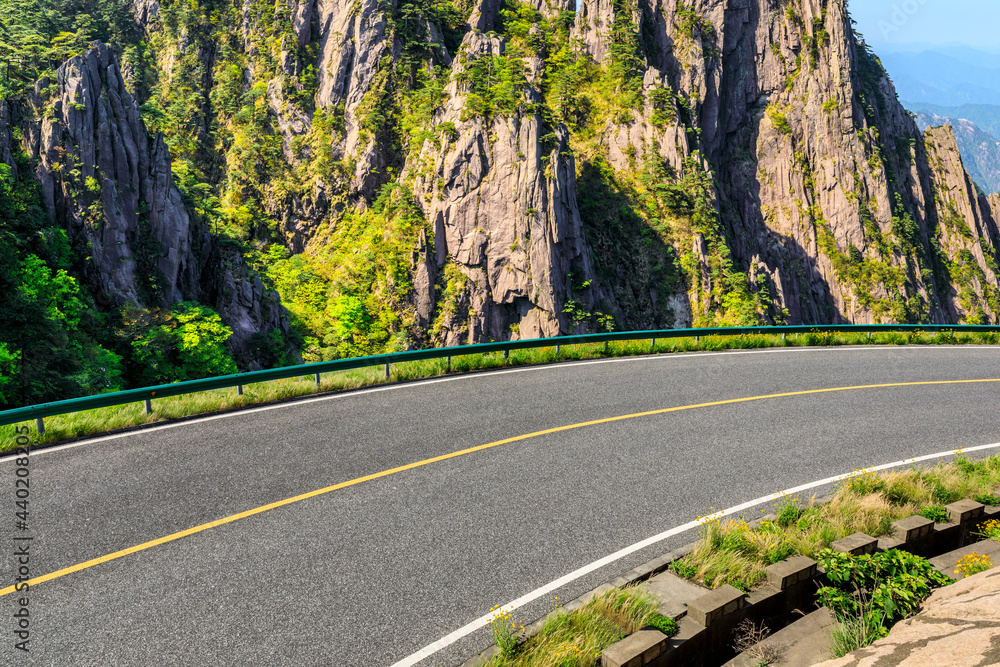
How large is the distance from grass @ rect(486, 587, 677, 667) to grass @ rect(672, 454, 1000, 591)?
1.01m

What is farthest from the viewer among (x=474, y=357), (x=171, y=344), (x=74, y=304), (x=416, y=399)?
(x=171, y=344)

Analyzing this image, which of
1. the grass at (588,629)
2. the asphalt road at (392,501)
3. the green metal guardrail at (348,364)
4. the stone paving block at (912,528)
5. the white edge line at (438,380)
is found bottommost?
the stone paving block at (912,528)

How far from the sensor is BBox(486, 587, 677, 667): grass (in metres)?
4.78

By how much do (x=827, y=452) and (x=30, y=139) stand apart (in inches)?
1732

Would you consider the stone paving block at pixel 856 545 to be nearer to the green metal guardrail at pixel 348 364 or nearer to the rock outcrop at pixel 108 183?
the green metal guardrail at pixel 348 364

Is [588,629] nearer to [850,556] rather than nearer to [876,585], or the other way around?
[850,556]

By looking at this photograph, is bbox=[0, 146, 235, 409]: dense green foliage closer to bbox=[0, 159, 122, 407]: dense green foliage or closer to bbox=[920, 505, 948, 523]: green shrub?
bbox=[0, 159, 122, 407]: dense green foliage

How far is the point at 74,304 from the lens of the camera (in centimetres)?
2950

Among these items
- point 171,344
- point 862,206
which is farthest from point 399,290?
point 862,206

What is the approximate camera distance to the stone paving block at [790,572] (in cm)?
586

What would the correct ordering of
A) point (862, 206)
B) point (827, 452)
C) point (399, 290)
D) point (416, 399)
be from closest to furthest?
point (827, 452)
point (416, 399)
point (399, 290)
point (862, 206)

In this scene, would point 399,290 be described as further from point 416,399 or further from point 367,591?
point 367,591

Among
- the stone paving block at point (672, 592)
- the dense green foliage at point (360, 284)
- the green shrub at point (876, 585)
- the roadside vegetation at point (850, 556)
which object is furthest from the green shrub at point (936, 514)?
the dense green foliage at point (360, 284)

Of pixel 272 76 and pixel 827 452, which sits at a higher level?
pixel 272 76
